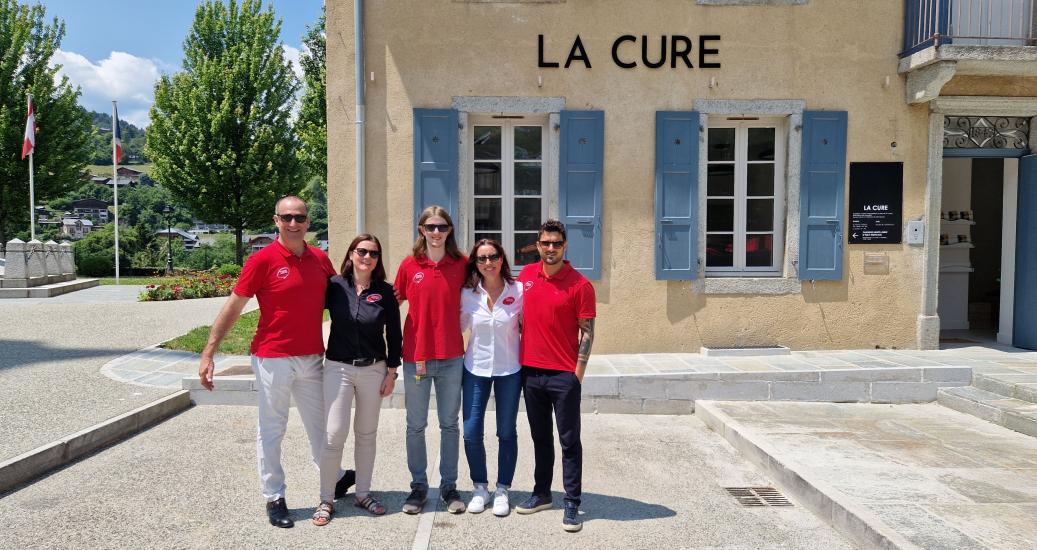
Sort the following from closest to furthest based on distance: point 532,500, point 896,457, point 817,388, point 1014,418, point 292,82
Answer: point 532,500 < point 896,457 < point 1014,418 < point 817,388 < point 292,82

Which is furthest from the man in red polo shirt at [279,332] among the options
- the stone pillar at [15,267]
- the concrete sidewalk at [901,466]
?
the stone pillar at [15,267]

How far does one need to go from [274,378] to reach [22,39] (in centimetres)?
2372

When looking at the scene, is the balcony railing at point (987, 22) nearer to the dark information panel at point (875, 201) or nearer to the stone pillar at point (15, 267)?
the dark information panel at point (875, 201)

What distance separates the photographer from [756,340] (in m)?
7.98

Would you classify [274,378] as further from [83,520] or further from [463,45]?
[463,45]

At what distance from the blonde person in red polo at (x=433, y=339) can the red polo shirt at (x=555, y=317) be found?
0.43 m

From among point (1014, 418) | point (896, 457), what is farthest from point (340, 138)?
point (1014, 418)

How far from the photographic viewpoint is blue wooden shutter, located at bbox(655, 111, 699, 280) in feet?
25.4

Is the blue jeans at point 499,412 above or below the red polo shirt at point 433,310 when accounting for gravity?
below

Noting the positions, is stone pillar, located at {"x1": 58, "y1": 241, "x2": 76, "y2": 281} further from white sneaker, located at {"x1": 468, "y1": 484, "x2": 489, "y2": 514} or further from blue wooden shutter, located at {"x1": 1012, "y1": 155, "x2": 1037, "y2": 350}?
blue wooden shutter, located at {"x1": 1012, "y1": 155, "x2": 1037, "y2": 350}

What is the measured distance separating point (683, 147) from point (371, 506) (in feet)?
18.0

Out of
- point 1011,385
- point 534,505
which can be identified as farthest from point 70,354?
point 1011,385

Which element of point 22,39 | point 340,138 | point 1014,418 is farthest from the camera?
point 22,39

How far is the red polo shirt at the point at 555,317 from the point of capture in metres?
3.79
